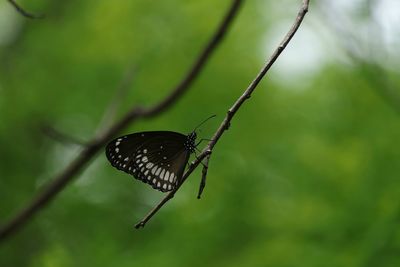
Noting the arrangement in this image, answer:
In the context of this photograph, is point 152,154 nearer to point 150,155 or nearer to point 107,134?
point 150,155

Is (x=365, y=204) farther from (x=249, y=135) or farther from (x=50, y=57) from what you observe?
(x=50, y=57)

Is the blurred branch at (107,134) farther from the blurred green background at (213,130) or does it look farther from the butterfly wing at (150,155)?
the butterfly wing at (150,155)

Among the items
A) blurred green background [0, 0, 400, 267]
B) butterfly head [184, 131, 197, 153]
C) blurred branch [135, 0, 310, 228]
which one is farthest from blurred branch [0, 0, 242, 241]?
blurred branch [135, 0, 310, 228]

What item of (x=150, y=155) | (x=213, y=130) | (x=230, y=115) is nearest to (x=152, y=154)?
(x=150, y=155)

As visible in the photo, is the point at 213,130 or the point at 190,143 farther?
the point at 213,130

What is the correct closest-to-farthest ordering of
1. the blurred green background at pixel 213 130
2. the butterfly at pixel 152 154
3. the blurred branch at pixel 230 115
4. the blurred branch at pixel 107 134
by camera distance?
Result: 1. the blurred branch at pixel 230 115
2. the butterfly at pixel 152 154
3. the blurred branch at pixel 107 134
4. the blurred green background at pixel 213 130

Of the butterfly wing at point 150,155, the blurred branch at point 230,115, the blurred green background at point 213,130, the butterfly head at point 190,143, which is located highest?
the blurred branch at point 230,115

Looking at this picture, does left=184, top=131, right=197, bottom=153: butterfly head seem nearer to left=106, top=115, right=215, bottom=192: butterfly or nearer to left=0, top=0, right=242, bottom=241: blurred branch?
left=106, top=115, right=215, bottom=192: butterfly

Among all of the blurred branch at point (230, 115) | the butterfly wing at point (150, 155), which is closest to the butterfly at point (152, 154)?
the butterfly wing at point (150, 155)
